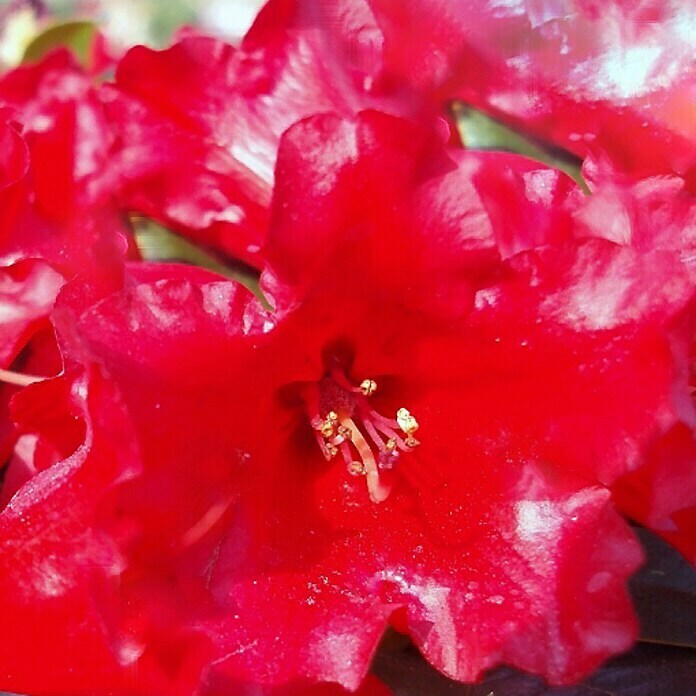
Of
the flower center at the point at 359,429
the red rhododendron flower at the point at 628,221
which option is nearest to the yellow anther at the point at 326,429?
the flower center at the point at 359,429

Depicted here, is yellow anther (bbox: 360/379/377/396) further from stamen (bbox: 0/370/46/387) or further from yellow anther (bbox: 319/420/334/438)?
stamen (bbox: 0/370/46/387)

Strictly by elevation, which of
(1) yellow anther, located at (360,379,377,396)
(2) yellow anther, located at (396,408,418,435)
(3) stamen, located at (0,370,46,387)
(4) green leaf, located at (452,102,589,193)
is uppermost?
(3) stamen, located at (0,370,46,387)

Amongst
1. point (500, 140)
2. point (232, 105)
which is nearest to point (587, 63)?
point (500, 140)

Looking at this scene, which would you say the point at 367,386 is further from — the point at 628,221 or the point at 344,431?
the point at 628,221

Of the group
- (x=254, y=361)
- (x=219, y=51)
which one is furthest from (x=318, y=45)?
(x=254, y=361)

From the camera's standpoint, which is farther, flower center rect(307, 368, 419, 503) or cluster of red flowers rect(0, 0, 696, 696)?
flower center rect(307, 368, 419, 503)

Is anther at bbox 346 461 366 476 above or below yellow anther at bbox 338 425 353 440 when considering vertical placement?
below

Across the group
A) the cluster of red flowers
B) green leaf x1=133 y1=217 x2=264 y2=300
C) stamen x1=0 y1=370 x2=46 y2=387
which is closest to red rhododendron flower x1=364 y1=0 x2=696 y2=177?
the cluster of red flowers
